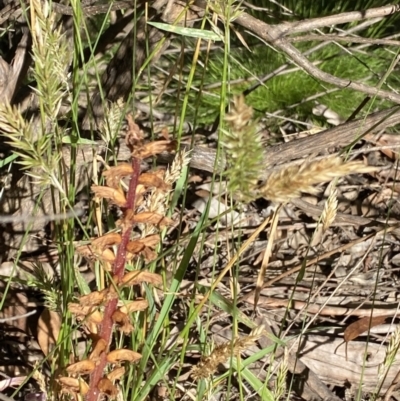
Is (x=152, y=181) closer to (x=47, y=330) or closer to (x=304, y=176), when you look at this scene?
(x=304, y=176)

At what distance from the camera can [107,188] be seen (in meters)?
0.85

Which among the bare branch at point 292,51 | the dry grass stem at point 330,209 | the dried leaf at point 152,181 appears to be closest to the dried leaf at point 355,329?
the bare branch at point 292,51

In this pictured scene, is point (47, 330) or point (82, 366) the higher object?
point (82, 366)

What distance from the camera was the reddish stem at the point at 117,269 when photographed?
0.83m

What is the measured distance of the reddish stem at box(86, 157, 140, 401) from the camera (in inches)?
32.7

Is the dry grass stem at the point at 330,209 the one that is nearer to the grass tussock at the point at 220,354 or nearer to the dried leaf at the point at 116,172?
the grass tussock at the point at 220,354

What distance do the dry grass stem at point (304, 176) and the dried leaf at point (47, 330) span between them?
0.98 metres

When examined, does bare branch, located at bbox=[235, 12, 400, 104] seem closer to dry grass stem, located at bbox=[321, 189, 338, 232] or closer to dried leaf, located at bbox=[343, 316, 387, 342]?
dry grass stem, located at bbox=[321, 189, 338, 232]

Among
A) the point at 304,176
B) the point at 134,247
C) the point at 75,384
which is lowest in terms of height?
the point at 75,384

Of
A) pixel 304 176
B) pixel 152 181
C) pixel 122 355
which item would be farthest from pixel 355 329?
pixel 304 176

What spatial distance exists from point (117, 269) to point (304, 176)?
13.4 inches

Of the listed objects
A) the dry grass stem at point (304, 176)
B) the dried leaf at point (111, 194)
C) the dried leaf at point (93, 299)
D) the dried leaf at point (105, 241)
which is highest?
the dry grass stem at point (304, 176)

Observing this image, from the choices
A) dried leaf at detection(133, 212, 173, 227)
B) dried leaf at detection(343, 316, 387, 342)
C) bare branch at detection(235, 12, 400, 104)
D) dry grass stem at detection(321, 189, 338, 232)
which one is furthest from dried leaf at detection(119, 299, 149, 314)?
dried leaf at detection(343, 316, 387, 342)

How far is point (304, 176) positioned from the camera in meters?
0.63
